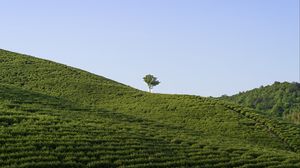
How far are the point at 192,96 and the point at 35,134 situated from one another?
4761 centimetres

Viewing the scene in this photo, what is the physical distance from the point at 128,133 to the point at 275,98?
11960 cm

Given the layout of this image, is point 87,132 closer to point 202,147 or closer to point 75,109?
point 202,147

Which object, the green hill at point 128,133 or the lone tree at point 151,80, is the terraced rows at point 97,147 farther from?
the lone tree at point 151,80

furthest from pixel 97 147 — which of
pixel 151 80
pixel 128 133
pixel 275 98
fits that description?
pixel 275 98

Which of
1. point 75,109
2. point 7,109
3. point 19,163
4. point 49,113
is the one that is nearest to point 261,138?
point 75,109

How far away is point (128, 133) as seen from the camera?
3603 centimetres

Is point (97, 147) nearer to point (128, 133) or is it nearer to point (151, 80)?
point (128, 133)

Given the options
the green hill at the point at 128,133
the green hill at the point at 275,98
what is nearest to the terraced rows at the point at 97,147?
the green hill at the point at 128,133

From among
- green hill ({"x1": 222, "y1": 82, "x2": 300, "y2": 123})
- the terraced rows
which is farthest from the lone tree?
the terraced rows

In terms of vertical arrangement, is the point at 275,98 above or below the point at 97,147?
above

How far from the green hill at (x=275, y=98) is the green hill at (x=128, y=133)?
66.8 meters

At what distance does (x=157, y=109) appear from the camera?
64500mm

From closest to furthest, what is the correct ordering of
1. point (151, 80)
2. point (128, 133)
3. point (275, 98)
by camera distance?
point (128, 133) < point (151, 80) < point (275, 98)

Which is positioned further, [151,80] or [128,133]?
[151,80]
